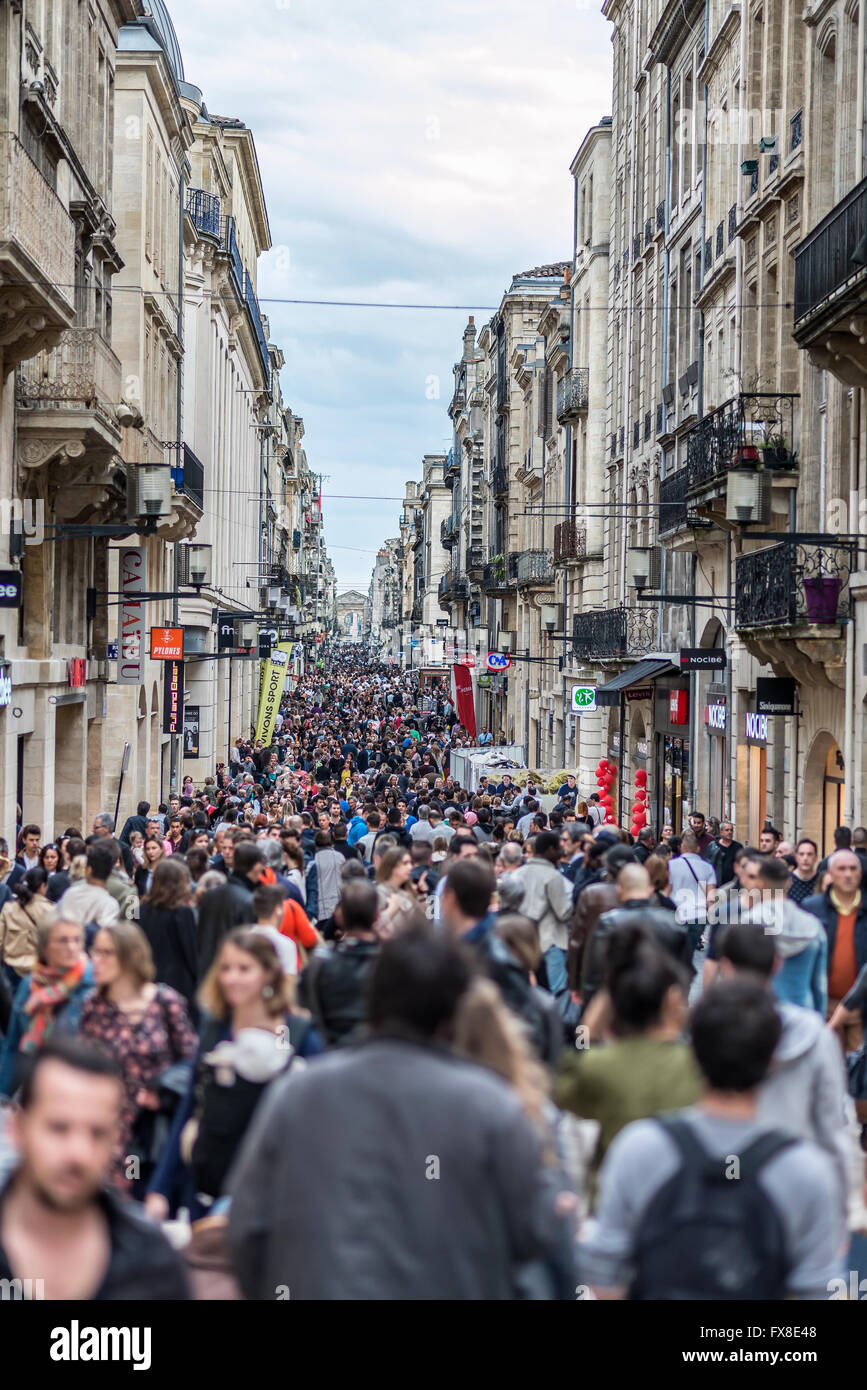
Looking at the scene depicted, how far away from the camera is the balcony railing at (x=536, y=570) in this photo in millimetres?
51419

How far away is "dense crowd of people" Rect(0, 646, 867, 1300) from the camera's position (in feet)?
11.6

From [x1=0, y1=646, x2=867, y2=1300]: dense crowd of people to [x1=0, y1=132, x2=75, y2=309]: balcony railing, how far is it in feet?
32.3

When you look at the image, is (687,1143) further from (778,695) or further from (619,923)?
(778,695)

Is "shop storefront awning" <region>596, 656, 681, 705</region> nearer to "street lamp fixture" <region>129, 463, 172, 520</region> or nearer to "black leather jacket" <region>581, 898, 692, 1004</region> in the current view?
"street lamp fixture" <region>129, 463, 172, 520</region>

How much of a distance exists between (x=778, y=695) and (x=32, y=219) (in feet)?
34.6

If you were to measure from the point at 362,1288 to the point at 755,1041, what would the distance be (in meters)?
1.10

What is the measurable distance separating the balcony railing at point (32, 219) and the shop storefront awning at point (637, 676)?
14.0 meters

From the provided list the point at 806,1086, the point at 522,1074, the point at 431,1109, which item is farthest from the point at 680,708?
the point at 431,1109

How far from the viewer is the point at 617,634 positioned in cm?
3550

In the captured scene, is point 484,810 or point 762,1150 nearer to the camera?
point 762,1150

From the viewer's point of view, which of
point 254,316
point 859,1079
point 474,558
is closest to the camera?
point 859,1079

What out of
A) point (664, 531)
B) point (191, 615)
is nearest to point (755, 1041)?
point (664, 531)

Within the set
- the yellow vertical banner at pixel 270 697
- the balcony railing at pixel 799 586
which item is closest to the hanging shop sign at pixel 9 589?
the balcony railing at pixel 799 586
